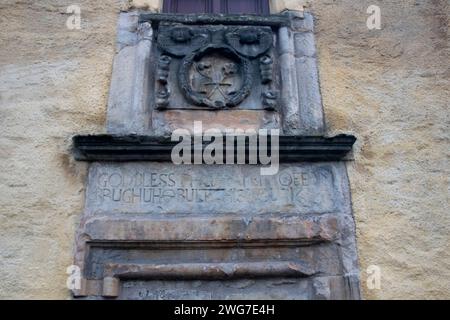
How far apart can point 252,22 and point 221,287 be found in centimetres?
194

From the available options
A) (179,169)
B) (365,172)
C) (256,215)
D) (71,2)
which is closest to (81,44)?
(71,2)

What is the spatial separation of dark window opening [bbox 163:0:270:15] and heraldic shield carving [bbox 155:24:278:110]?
0.41 m

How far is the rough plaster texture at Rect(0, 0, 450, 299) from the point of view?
3014 millimetres

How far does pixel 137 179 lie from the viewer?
3217mm

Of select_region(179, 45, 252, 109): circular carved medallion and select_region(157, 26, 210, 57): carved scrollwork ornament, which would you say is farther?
select_region(157, 26, 210, 57): carved scrollwork ornament

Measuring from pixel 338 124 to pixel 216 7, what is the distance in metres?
1.43

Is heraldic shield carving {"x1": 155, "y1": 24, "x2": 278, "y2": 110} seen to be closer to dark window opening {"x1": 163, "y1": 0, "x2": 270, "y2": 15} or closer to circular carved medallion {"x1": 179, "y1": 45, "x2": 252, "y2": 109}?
circular carved medallion {"x1": 179, "y1": 45, "x2": 252, "y2": 109}

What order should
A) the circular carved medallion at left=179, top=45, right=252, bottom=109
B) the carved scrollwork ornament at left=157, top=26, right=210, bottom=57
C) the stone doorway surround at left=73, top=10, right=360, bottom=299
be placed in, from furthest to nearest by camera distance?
the carved scrollwork ornament at left=157, top=26, right=210, bottom=57 < the circular carved medallion at left=179, top=45, right=252, bottom=109 < the stone doorway surround at left=73, top=10, right=360, bottom=299

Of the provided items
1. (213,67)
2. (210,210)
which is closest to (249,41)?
(213,67)

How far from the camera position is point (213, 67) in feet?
11.8

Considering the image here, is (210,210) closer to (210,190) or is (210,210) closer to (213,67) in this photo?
(210,190)

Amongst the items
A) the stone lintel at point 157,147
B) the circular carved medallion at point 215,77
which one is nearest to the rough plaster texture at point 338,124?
the stone lintel at point 157,147

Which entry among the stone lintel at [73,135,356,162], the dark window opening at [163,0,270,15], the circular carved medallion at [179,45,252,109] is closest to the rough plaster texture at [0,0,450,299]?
the stone lintel at [73,135,356,162]
